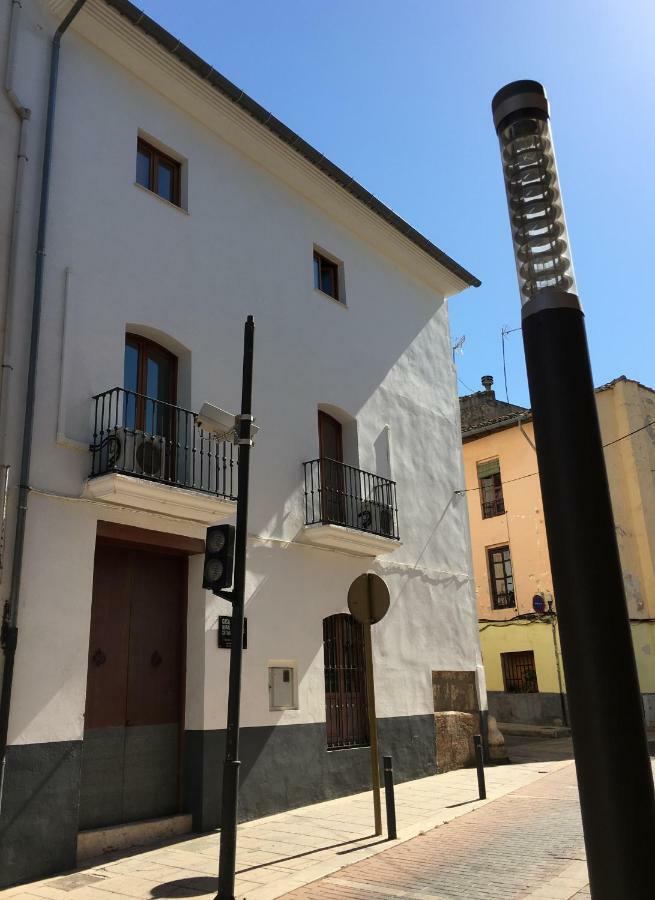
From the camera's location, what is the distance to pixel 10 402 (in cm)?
838

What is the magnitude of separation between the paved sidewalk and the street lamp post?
184 inches

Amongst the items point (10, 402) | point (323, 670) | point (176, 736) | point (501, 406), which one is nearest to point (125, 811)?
point (176, 736)

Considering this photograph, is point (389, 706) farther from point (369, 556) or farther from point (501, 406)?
point (501, 406)

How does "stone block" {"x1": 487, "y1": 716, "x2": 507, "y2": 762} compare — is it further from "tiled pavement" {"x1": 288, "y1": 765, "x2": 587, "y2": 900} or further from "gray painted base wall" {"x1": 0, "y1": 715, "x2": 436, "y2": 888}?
"tiled pavement" {"x1": 288, "y1": 765, "x2": 587, "y2": 900}

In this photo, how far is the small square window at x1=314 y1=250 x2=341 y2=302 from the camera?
46.5ft

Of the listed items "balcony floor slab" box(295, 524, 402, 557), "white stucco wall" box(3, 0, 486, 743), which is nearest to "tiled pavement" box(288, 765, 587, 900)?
"white stucco wall" box(3, 0, 486, 743)

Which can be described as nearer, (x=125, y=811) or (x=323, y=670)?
(x=125, y=811)

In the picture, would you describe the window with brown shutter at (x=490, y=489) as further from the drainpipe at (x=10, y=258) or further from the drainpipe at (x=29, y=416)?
the drainpipe at (x=10, y=258)

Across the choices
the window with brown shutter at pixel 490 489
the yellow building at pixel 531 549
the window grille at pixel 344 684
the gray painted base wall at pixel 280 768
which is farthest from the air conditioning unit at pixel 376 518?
the window with brown shutter at pixel 490 489

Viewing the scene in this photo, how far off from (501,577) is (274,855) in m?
19.3

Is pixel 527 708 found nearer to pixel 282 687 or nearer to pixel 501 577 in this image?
pixel 501 577

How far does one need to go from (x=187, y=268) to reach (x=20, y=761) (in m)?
6.74

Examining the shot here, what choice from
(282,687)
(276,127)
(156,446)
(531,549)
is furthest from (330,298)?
(531,549)

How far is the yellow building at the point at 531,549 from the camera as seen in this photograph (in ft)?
74.5
